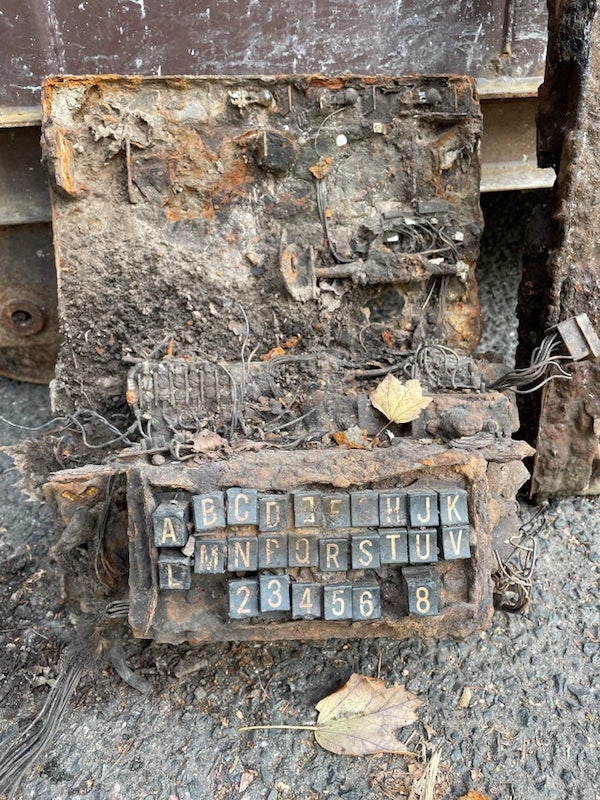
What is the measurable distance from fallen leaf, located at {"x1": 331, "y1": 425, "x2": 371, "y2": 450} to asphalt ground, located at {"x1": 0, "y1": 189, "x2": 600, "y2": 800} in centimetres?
92

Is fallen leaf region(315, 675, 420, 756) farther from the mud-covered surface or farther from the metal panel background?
the metal panel background

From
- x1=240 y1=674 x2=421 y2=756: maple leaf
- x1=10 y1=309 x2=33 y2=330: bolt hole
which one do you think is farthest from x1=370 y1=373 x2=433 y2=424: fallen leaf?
x1=10 y1=309 x2=33 y2=330: bolt hole

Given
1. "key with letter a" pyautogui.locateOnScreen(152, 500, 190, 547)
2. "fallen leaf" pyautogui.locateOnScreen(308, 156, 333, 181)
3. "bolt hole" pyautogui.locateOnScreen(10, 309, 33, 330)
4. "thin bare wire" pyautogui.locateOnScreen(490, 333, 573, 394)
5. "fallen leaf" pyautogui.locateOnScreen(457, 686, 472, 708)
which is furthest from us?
"bolt hole" pyautogui.locateOnScreen(10, 309, 33, 330)

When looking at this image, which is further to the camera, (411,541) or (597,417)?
(597,417)

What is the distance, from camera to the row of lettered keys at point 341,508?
201 centimetres

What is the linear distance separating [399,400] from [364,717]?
1.26 metres

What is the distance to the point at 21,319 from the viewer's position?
3855 mm

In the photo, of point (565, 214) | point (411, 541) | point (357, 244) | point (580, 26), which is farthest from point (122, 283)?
point (580, 26)

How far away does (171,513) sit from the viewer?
1.96 m

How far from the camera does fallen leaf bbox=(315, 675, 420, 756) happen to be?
2.35 meters

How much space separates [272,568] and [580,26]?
8.41 feet

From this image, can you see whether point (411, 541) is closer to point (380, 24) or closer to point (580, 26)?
point (580, 26)

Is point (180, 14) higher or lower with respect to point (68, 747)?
higher

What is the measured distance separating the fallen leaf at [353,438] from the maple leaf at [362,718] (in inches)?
38.0
